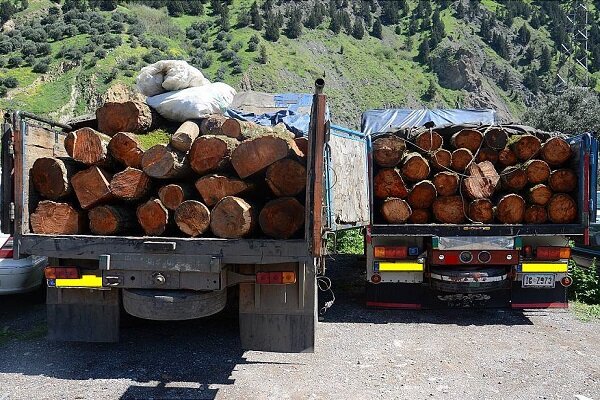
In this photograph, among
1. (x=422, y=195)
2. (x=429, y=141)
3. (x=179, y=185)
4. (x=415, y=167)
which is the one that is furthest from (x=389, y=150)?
(x=179, y=185)

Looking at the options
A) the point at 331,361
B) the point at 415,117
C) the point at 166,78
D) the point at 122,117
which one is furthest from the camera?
the point at 415,117

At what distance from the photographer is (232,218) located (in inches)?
166

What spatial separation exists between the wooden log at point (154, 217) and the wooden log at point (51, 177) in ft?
2.36

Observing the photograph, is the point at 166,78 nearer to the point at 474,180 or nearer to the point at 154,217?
the point at 154,217

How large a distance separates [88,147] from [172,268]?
134cm

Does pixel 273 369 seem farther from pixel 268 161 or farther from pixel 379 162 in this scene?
pixel 379 162

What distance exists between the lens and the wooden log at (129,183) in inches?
176

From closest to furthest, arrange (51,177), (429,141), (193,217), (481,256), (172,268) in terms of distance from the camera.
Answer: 1. (172,268)
2. (193,217)
3. (51,177)
4. (481,256)
5. (429,141)

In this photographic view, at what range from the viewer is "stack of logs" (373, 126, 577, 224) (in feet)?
20.8

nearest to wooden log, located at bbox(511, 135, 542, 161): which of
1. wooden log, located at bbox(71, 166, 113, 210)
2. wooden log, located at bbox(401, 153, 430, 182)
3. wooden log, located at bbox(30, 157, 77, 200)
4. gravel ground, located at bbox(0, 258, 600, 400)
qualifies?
wooden log, located at bbox(401, 153, 430, 182)

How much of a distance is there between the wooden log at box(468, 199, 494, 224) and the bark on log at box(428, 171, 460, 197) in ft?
0.95

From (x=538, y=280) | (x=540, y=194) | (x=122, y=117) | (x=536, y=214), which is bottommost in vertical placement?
(x=538, y=280)

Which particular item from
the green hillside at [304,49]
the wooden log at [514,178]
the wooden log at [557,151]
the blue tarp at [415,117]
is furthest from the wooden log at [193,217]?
the green hillside at [304,49]

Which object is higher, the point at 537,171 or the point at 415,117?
the point at 415,117
